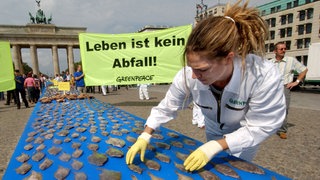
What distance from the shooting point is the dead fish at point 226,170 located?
1.15 meters

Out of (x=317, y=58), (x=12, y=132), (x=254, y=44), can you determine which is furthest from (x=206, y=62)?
(x=317, y=58)

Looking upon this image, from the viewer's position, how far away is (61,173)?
1.23 meters

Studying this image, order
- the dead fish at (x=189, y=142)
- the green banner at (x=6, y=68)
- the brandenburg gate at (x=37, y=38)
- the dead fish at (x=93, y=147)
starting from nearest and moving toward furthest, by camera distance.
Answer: the dead fish at (x=93, y=147)
the dead fish at (x=189, y=142)
the green banner at (x=6, y=68)
the brandenburg gate at (x=37, y=38)

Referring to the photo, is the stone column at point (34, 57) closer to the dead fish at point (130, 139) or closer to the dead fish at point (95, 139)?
the dead fish at point (95, 139)

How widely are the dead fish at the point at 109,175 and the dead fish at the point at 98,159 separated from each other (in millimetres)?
90

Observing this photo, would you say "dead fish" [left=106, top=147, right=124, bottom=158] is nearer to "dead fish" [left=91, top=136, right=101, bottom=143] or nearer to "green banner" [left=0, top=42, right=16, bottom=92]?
"dead fish" [left=91, top=136, right=101, bottom=143]

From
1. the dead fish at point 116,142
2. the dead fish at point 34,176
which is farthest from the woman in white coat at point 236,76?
the dead fish at point 34,176

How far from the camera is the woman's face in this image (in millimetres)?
1186

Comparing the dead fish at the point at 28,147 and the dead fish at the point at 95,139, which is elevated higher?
the dead fish at the point at 95,139

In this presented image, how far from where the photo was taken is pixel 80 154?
1452 mm

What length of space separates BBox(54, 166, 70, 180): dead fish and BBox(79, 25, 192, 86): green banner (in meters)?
6.55

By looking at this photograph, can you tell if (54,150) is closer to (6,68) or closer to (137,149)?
(137,149)

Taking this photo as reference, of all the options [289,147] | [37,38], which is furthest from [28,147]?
[37,38]

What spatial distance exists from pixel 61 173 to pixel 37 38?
184 feet
